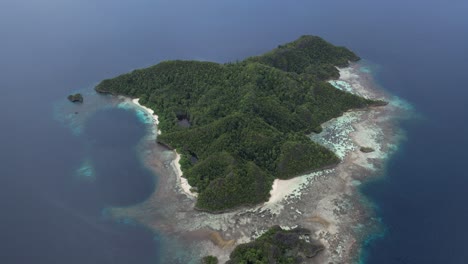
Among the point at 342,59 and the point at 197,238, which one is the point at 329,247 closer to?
the point at 197,238

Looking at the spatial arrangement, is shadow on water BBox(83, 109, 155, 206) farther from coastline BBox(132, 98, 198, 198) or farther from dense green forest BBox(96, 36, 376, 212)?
dense green forest BBox(96, 36, 376, 212)

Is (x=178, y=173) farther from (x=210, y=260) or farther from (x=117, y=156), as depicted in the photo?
(x=210, y=260)

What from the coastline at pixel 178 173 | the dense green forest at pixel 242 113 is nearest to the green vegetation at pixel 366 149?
the dense green forest at pixel 242 113

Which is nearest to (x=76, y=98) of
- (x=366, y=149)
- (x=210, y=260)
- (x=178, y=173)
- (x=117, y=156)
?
Result: (x=117, y=156)

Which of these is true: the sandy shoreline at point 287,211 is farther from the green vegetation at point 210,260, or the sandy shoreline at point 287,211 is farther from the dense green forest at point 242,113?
the dense green forest at point 242,113

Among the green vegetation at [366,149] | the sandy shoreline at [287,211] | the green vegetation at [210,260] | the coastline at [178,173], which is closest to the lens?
the green vegetation at [210,260]

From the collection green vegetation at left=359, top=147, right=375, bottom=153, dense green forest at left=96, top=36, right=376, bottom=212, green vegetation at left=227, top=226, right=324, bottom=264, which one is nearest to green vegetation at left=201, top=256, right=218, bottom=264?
green vegetation at left=227, top=226, right=324, bottom=264
